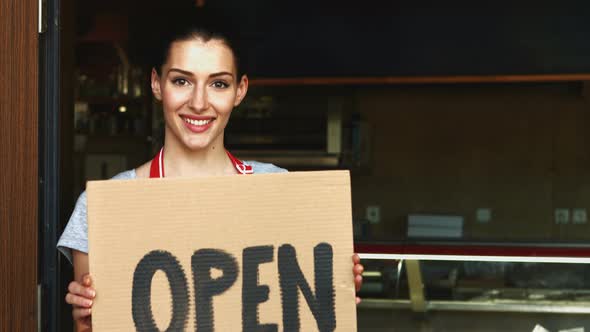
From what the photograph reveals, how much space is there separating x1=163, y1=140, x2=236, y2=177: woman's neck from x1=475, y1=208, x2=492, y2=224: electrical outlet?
15.9 feet

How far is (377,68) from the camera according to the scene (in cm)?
508

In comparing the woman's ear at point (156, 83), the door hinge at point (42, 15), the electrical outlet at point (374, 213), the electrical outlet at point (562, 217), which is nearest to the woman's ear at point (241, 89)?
the woman's ear at point (156, 83)

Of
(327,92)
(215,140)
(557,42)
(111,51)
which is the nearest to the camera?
(215,140)

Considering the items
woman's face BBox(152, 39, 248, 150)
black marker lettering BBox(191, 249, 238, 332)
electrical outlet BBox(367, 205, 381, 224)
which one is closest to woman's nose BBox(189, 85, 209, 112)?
woman's face BBox(152, 39, 248, 150)

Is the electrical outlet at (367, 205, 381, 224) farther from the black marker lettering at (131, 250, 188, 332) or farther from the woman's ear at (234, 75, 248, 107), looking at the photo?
the black marker lettering at (131, 250, 188, 332)

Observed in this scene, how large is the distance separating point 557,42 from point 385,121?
5.55ft

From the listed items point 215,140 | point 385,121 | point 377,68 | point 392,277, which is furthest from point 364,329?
point 385,121

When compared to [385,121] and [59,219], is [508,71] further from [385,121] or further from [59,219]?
[59,219]

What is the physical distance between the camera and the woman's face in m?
1.43

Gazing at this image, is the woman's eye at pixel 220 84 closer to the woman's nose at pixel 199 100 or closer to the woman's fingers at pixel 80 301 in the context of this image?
the woman's nose at pixel 199 100

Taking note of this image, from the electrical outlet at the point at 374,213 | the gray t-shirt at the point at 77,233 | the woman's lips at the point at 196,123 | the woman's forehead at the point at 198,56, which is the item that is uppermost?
the woman's forehead at the point at 198,56

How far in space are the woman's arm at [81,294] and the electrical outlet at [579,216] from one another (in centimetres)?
520

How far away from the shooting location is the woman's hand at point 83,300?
4.32 ft

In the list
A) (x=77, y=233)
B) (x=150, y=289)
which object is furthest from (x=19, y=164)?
(x=150, y=289)
